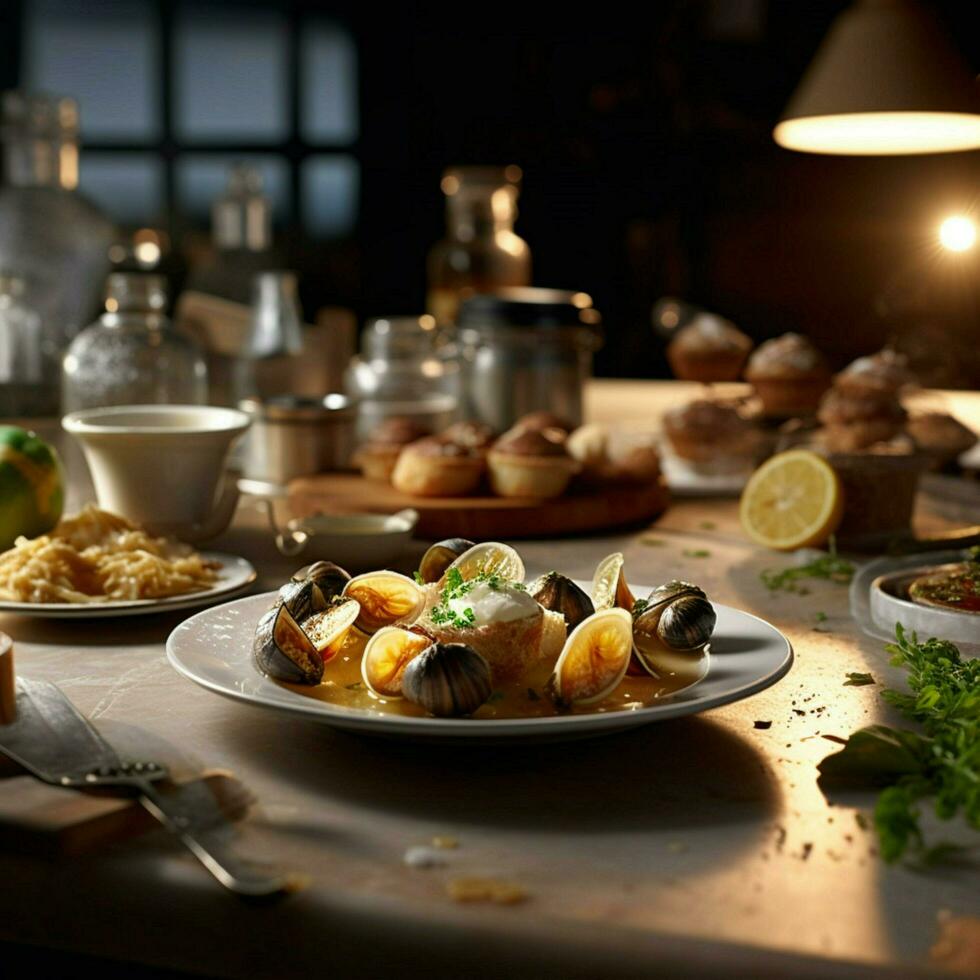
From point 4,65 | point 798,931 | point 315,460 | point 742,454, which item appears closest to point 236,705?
point 798,931

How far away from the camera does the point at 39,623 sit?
1363mm

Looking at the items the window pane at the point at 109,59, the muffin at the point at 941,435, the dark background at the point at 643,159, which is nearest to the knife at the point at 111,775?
the muffin at the point at 941,435

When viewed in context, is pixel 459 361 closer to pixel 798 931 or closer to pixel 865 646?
pixel 865 646

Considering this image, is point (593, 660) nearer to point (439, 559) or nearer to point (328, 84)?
point (439, 559)

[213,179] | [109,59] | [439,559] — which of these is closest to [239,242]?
[439,559]

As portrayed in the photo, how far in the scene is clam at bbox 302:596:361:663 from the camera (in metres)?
1.01

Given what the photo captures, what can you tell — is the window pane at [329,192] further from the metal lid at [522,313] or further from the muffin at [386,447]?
the muffin at [386,447]

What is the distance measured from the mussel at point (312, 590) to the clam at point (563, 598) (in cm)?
16

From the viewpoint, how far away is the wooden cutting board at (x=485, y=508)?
1.85m

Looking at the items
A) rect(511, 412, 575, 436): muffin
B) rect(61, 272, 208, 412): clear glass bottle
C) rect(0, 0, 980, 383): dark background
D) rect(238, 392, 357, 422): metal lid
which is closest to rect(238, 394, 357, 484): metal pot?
rect(238, 392, 357, 422): metal lid

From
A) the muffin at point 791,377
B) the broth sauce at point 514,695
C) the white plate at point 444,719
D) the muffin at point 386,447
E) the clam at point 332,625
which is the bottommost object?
the broth sauce at point 514,695

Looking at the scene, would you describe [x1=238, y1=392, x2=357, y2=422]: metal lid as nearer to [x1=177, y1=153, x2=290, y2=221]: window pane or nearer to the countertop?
the countertop

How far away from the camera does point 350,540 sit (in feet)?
5.19

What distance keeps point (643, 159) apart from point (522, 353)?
3781 mm
